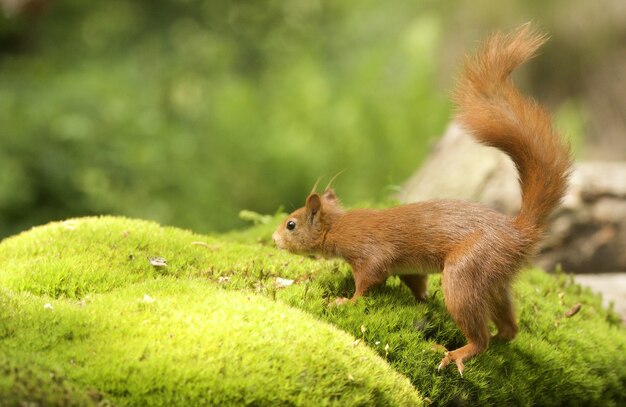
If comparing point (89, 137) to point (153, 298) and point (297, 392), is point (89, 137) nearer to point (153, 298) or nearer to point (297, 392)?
point (153, 298)

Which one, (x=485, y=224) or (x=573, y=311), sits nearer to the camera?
(x=485, y=224)

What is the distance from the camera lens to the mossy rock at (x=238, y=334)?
8.18ft

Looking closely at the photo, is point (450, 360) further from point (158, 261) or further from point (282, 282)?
point (158, 261)

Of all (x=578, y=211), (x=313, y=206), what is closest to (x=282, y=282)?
(x=313, y=206)

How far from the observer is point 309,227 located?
3.80 meters

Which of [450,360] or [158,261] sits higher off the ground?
[158,261]

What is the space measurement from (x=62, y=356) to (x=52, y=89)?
5.88 m

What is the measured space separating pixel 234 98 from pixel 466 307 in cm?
548

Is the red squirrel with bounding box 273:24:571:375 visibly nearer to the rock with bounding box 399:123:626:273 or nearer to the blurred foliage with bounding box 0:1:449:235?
the rock with bounding box 399:123:626:273

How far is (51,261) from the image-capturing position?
137 inches

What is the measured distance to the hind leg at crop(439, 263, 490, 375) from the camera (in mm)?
3203

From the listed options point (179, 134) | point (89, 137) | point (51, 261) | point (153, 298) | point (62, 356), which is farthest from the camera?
point (179, 134)

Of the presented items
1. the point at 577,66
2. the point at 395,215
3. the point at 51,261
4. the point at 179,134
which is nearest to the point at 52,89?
the point at 179,134

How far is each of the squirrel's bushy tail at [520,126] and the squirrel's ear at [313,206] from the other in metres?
0.83
